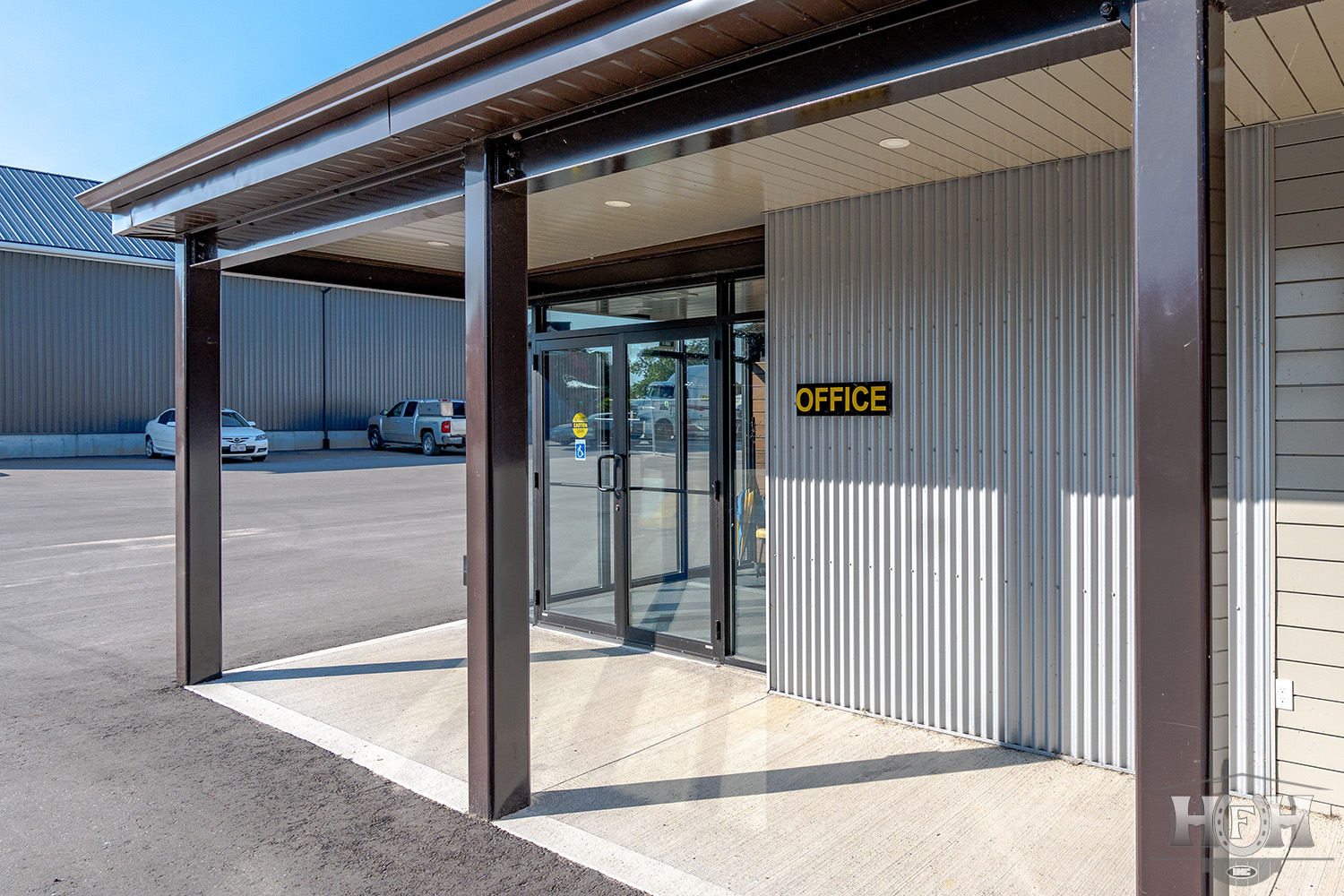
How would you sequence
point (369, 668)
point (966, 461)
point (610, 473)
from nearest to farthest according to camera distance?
point (966, 461)
point (369, 668)
point (610, 473)

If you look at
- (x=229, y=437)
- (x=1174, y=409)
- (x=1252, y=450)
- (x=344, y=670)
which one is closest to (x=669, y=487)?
(x=344, y=670)

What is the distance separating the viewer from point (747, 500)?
573 centimetres

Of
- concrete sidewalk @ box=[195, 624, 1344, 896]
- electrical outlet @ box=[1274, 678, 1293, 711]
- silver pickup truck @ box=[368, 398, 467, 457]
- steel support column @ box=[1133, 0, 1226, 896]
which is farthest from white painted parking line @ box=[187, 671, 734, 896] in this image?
silver pickup truck @ box=[368, 398, 467, 457]

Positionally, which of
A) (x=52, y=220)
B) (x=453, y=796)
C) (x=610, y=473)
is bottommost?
(x=453, y=796)

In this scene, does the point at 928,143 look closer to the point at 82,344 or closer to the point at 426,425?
the point at 426,425

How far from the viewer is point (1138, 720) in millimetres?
2016

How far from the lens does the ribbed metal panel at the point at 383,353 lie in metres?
27.7

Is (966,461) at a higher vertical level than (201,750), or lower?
higher

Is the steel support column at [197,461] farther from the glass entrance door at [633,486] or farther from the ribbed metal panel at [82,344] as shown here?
the ribbed metal panel at [82,344]

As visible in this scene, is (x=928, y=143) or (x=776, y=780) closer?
(x=928, y=143)

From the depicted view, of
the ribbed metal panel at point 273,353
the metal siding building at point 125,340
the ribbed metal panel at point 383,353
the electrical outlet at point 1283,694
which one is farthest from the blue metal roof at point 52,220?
the electrical outlet at point 1283,694

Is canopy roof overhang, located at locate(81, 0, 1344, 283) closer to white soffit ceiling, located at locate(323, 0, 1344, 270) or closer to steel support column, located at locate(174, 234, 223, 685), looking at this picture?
white soffit ceiling, located at locate(323, 0, 1344, 270)

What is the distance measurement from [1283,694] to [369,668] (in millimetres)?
5010

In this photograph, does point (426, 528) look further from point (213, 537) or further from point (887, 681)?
point (887, 681)
